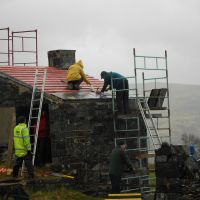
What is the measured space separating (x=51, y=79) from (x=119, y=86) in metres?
3.88

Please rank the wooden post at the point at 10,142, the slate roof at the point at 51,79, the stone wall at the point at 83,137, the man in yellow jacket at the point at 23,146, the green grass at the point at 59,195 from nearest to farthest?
1. the green grass at the point at 59,195
2. the man in yellow jacket at the point at 23,146
3. the stone wall at the point at 83,137
4. the wooden post at the point at 10,142
5. the slate roof at the point at 51,79

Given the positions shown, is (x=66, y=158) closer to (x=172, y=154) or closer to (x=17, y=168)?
(x=17, y=168)

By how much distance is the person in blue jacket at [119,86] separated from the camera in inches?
685

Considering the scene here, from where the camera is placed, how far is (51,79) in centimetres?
2050

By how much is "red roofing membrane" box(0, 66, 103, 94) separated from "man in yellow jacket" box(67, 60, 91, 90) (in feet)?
0.83

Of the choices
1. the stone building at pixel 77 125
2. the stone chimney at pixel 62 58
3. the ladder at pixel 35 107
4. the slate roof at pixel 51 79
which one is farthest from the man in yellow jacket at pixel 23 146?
the stone chimney at pixel 62 58

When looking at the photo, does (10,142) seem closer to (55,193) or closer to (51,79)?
(55,193)

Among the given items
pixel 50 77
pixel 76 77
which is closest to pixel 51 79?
pixel 50 77

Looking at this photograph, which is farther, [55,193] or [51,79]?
[51,79]

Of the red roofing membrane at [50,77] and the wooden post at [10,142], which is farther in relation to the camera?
the red roofing membrane at [50,77]

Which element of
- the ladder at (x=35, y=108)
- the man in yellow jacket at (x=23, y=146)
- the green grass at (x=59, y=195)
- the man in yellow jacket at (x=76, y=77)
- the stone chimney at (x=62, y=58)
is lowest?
the green grass at (x=59, y=195)

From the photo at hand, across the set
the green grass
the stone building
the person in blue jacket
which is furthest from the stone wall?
the green grass

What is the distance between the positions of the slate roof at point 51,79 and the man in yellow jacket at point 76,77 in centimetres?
23

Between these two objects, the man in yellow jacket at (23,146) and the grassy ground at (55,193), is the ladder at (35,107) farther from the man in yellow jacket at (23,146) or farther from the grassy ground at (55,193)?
the grassy ground at (55,193)
